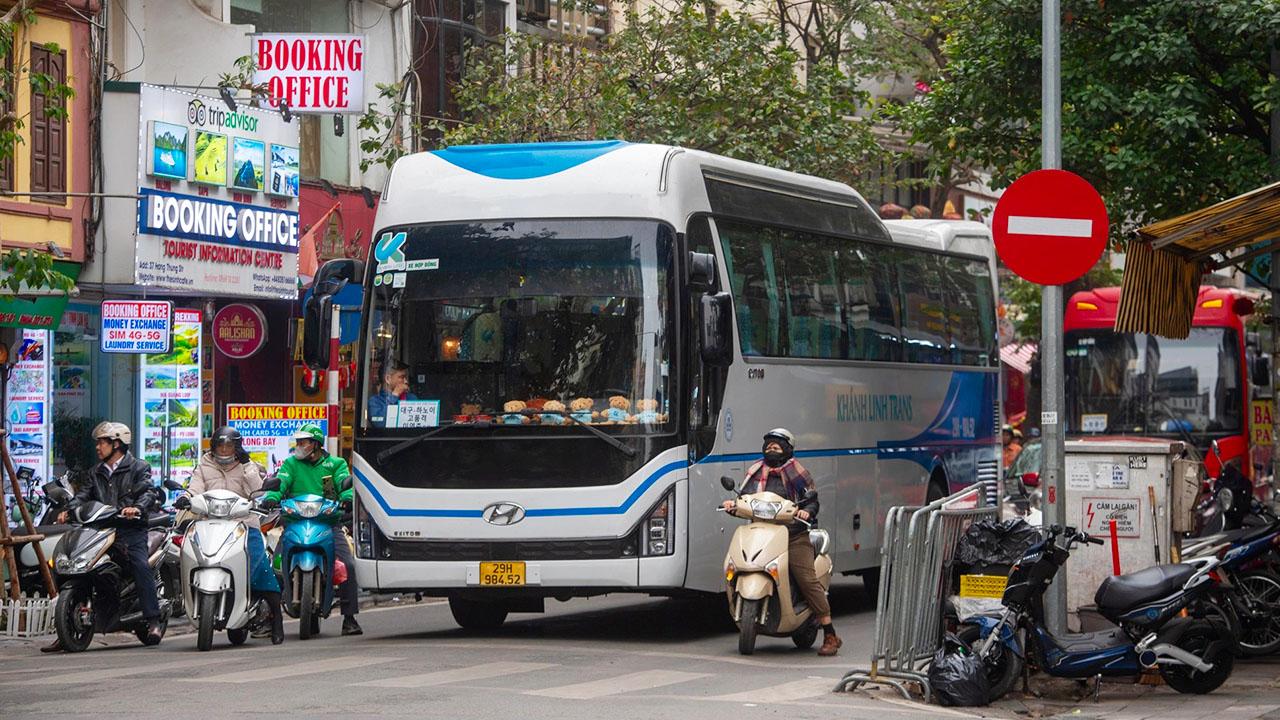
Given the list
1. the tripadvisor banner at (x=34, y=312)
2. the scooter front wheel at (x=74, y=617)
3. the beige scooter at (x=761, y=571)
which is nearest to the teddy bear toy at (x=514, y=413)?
the beige scooter at (x=761, y=571)

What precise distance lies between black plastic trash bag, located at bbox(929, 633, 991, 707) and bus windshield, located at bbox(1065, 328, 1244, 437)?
1798 cm

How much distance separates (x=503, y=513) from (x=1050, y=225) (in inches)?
183

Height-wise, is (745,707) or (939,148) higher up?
(939,148)

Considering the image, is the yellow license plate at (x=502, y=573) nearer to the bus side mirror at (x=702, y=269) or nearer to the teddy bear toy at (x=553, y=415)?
the teddy bear toy at (x=553, y=415)

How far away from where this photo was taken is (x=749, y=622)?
44.5ft

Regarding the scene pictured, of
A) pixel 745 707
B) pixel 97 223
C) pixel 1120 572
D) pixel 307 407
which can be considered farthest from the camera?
pixel 97 223

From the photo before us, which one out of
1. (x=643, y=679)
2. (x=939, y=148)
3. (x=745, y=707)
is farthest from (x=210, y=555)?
(x=939, y=148)

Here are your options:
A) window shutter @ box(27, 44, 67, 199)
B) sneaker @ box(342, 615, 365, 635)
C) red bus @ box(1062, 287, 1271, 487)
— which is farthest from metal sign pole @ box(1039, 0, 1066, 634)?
red bus @ box(1062, 287, 1271, 487)

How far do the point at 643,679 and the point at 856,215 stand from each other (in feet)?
23.0

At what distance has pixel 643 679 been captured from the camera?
12.3 m

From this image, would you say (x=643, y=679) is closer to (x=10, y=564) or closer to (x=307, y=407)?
(x=10, y=564)

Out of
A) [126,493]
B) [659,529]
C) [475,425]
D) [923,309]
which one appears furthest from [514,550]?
[923,309]

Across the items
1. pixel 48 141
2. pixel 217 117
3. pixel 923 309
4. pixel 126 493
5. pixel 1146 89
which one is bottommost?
pixel 126 493

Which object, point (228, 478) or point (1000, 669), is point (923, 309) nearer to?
point (228, 478)
